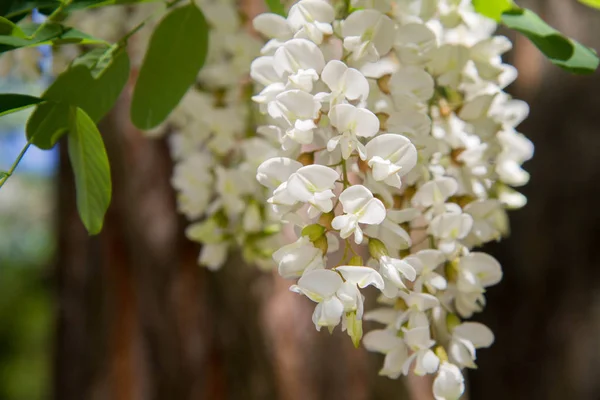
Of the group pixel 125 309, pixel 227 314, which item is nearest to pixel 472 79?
pixel 227 314

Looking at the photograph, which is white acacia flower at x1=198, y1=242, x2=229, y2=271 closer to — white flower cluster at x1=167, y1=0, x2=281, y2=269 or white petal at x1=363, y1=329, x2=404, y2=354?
white flower cluster at x1=167, y1=0, x2=281, y2=269

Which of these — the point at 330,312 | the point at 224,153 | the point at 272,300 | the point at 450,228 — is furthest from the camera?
the point at 272,300

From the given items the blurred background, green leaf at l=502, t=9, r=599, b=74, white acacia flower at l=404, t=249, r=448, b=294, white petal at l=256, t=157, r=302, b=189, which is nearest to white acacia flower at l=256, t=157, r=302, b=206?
white petal at l=256, t=157, r=302, b=189

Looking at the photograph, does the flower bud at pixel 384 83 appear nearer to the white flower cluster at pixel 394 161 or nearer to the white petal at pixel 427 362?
the white flower cluster at pixel 394 161

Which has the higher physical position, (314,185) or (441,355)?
(314,185)

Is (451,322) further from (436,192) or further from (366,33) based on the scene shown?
(366,33)

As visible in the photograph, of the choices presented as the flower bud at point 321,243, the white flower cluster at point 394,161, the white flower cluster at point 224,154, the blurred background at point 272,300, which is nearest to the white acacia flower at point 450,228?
the white flower cluster at point 394,161

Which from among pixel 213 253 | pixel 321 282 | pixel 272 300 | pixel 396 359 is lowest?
pixel 272 300

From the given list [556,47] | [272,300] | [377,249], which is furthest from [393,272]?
[272,300]

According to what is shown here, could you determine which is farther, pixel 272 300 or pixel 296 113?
pixel 272 300
